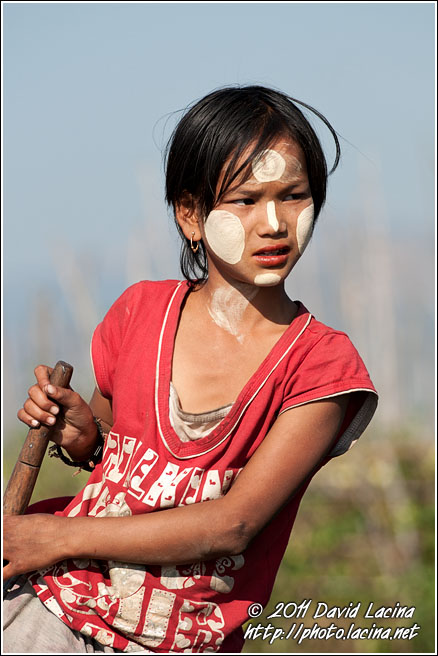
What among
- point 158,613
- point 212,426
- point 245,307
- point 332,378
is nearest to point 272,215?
point 245,307

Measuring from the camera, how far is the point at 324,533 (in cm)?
602

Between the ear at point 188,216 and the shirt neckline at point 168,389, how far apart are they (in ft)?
0.75

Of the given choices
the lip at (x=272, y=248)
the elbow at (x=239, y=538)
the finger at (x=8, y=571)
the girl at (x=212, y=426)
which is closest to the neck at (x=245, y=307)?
the girl at (x=212, y=426)

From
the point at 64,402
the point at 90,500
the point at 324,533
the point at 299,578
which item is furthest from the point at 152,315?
the point at 324,533

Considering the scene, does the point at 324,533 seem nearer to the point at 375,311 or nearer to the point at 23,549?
the point at 375,311

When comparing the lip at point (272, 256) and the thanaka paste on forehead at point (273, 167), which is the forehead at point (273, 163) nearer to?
the thanaka paste on forehead at point (273, 167)

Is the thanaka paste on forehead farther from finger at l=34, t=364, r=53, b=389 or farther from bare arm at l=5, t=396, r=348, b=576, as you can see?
finger at l=34, t=364, r=53, b=389

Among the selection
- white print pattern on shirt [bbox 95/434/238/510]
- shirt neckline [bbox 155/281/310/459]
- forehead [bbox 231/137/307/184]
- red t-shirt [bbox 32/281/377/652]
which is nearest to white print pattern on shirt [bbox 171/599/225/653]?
red t-shirt [bbox 32/281/377/652]

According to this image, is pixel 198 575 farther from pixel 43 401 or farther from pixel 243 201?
pixel 243 201

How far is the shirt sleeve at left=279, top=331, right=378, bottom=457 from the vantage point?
6.07 ft

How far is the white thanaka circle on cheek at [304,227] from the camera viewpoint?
195 cm

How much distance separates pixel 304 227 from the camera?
1959 mm

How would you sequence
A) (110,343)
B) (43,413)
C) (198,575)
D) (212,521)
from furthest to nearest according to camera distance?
(110,343), (43,413), (198,575), (212,521)

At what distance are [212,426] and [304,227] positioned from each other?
511 mm
